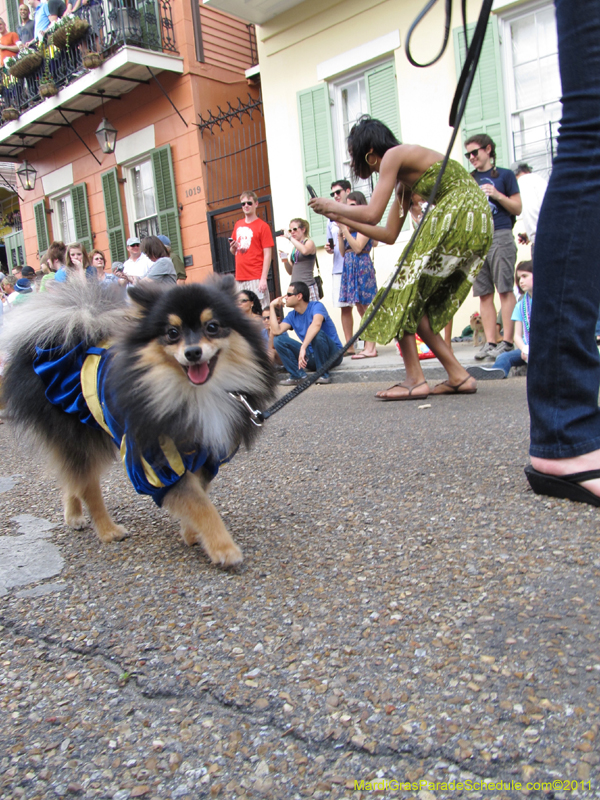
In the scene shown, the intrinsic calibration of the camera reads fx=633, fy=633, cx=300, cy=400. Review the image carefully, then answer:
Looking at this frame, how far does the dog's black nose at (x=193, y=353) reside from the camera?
2.16 meters

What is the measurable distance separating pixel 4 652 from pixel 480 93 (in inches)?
351

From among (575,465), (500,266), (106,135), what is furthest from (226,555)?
(106,135)

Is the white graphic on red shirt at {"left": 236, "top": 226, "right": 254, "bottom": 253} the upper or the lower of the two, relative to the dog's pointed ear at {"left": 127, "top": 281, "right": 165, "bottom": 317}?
upper

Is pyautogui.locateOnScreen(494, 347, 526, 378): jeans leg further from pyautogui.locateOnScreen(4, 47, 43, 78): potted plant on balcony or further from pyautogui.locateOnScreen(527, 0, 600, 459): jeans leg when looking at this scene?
pyautogui.locateOnScreen(4, 47, 43, 78): potted plant on balcony

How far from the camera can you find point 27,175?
1586 cm

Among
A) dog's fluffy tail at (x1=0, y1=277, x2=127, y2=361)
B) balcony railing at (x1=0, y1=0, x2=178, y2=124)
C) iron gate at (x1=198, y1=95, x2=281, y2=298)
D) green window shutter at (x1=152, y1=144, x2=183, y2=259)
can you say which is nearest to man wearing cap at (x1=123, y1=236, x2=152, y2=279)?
iron gate at (x1=198, y1=95, x2=281, y2=298)

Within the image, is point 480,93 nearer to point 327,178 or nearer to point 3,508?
point 327,178

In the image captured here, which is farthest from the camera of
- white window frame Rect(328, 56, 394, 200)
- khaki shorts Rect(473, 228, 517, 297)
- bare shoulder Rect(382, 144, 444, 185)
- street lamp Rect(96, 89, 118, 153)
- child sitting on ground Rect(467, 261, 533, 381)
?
street lamp Rect(96, 89, 118, 153)

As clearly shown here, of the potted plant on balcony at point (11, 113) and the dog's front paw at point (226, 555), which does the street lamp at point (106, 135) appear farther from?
the dog's front paw at point (226, 555)

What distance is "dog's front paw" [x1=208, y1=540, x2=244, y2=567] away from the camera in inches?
81.3

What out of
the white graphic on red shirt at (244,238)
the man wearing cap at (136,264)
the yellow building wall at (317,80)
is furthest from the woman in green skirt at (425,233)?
the white graphic on red shirt at (244,238)

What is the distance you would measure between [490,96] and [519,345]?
4259 millimetres

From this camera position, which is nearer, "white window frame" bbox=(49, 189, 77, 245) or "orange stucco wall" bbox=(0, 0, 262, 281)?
"orange stucco wall" bbox=(0, 0, 262, 281)

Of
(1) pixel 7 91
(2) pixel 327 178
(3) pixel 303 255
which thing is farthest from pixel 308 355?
(1) pixel 7 91
